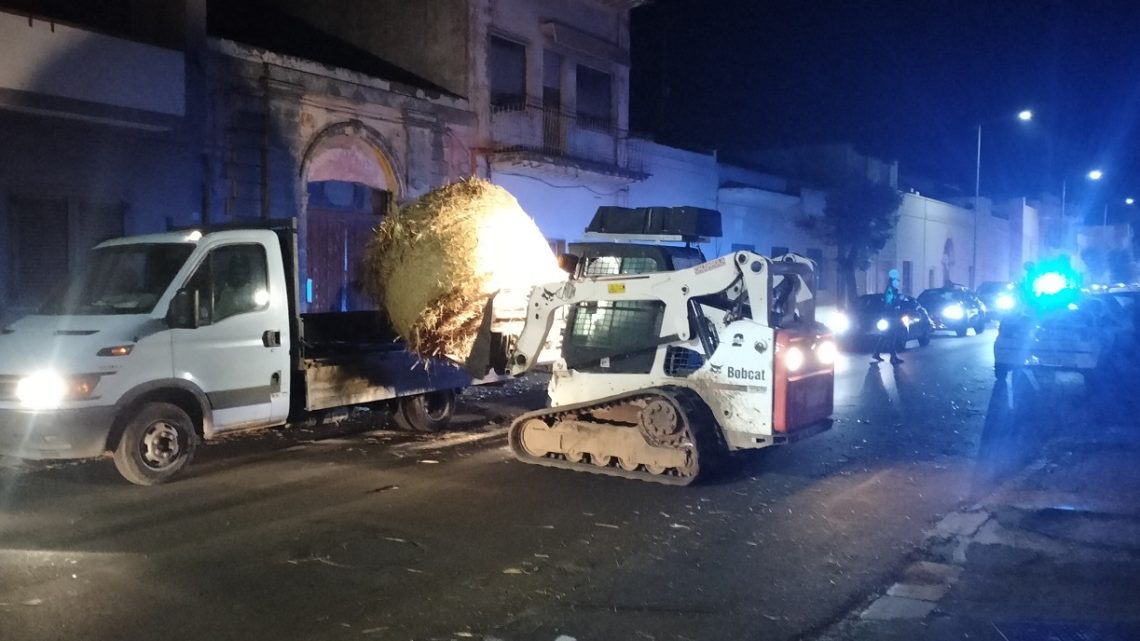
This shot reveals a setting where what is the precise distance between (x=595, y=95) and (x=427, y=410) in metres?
14.5

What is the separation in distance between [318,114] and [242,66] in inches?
64.7

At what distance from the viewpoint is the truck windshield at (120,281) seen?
8469mm

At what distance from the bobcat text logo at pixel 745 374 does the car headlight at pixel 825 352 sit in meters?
0.90

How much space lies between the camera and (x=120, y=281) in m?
8.77

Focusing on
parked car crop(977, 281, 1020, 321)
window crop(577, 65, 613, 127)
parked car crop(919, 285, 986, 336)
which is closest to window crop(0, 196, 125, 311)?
window crop(577, 65, 613, 127)

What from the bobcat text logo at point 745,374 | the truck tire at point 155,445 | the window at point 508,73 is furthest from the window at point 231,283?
the window at point 508,73

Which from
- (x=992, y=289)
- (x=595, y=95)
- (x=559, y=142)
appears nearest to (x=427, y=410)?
(x=559, y=142)

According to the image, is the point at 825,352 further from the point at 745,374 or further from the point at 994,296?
the point at 994,296

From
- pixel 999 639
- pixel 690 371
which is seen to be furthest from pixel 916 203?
pixel 999 639

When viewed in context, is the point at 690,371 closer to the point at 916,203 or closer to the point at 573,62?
the point at 573,62

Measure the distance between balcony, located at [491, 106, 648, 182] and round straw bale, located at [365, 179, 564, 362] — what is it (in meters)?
9.60

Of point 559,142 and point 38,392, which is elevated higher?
point 559,142

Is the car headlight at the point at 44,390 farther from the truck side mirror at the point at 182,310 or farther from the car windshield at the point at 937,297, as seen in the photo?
the car windshield at the point at 937,297

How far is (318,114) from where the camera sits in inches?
659
